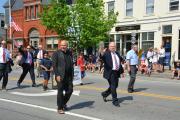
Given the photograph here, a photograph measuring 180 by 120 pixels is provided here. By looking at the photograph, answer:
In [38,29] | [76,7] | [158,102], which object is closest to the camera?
[158,102]

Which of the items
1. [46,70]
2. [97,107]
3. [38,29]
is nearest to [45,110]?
[97,107]

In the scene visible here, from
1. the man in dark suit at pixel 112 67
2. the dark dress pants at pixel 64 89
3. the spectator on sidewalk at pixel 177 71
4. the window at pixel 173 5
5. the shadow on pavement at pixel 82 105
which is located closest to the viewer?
the dark dress pants at pixel 64 89

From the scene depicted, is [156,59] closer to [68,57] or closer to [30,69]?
[30,69]

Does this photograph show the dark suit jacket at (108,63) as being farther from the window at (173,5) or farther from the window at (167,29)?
the window at (167,29)

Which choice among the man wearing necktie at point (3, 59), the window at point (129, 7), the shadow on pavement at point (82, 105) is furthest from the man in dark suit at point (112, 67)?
the window at point (129, 7)

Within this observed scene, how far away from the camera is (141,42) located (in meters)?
33.7

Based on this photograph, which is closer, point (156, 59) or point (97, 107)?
point (97, 107)

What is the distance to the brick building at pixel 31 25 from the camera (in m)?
50.0

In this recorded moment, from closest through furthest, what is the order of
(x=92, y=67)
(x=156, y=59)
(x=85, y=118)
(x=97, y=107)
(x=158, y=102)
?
(x=85, y=118), (x=97, y=107), (x=158, y=102), (x=156, y=59), (x=92, y=67)

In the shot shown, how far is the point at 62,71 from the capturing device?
10.2 metres

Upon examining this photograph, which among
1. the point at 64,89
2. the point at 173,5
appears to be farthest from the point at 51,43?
the point at 64,89

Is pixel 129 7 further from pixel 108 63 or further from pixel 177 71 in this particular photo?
pixel 108 63

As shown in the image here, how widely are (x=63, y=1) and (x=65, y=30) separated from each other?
2346 mm

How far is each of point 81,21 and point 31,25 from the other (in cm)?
2200
